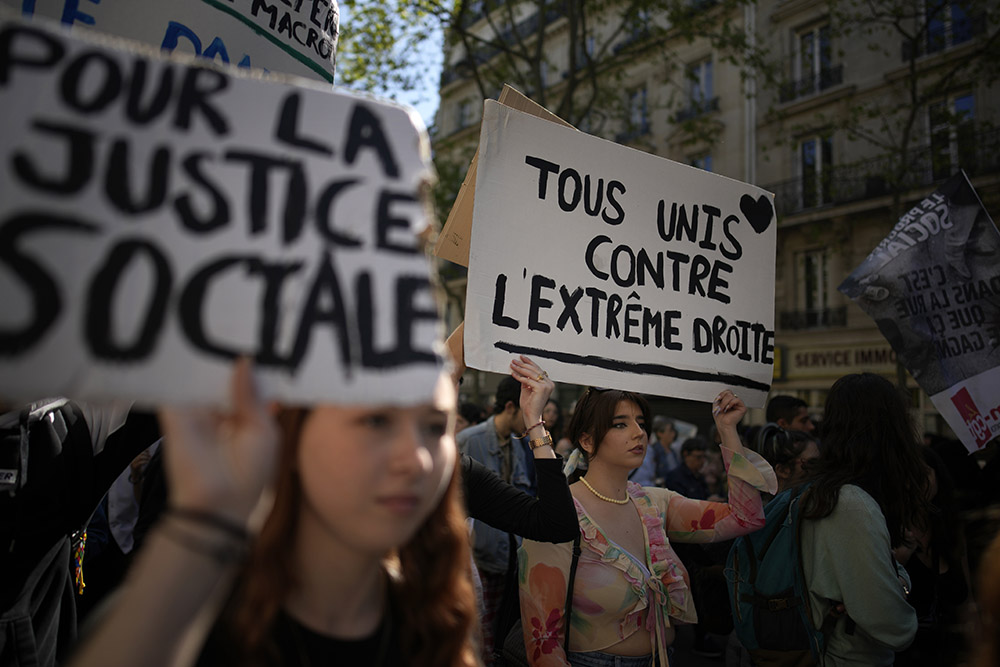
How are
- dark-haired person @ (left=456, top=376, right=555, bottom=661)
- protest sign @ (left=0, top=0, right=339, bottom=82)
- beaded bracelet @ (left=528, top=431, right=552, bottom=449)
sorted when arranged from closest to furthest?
protest sign @ (left=0, top=0, right=339, bottom=82) < beaded bracelet @ (left=528, top=431, right=552, bottom=449) < dark-haired person @ (left=456, top=376, right=555, bottom=661)

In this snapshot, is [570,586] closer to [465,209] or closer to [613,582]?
[613,582]

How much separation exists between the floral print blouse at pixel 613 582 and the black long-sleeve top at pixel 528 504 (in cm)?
23

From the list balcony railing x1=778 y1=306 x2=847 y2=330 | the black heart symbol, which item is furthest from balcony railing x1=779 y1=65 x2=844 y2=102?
the black heart symbol

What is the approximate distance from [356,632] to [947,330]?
13.7 ft

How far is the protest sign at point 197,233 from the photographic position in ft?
3.15

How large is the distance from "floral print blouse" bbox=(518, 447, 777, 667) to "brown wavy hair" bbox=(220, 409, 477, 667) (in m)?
1.21

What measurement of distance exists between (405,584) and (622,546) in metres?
1.53

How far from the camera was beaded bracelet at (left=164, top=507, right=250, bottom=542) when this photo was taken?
878 millimetres

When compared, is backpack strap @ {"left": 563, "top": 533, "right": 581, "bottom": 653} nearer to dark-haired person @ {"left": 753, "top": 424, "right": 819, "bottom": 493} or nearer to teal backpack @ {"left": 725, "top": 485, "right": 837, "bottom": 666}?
teal backpack @ {"left": 725, "top": 485, "right": 837, "bottom": 666}

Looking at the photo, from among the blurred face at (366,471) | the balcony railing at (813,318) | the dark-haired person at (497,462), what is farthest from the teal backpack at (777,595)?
the balcony railing at (813,318)

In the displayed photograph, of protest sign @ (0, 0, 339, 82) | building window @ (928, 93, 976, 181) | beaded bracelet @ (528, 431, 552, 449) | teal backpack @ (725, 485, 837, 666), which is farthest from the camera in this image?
building window @ (928, 93, 976, 181)

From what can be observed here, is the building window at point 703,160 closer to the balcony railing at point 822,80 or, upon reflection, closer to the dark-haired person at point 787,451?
the balcony railing at point 822,80

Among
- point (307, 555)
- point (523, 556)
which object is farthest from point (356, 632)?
point (523, 556)

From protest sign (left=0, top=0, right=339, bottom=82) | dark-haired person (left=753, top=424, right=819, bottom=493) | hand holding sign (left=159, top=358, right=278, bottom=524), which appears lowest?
hand holding sign (left=159, top=358, right=278, bottom=524)
